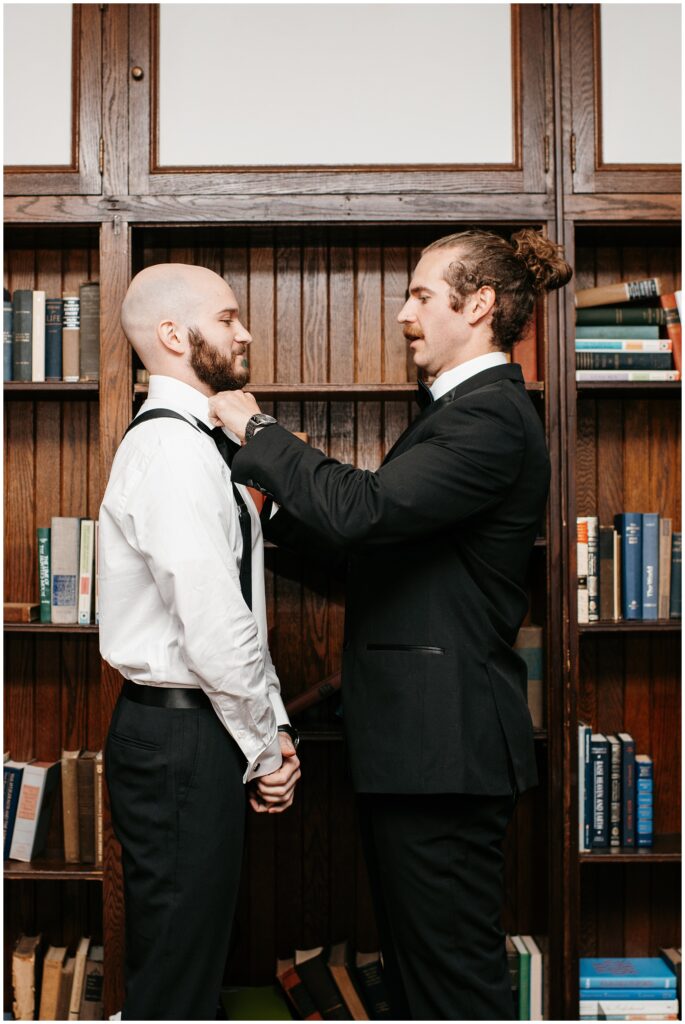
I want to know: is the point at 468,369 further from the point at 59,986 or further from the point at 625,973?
the point at 59,986

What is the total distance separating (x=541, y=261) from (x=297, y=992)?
212cm

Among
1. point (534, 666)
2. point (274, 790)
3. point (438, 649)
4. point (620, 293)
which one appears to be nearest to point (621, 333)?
point (620, 293)

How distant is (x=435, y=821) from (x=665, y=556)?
1236mm

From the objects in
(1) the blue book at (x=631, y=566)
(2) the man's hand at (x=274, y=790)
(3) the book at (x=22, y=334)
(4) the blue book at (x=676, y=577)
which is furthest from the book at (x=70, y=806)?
(4) the blue book at (x=676, y=577)

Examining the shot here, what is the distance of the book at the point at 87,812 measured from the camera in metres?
2.39

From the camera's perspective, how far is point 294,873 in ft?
8.65

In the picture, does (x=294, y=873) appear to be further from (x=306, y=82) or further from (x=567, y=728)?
(x=306, y=82)

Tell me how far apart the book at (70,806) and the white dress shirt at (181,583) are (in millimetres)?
922

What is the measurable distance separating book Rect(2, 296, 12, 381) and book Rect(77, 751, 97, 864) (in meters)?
1.18

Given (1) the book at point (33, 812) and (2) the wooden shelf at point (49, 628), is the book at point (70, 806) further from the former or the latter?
(2) the wooden shelf at point (49, 628)

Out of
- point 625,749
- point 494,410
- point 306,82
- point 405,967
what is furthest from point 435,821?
point 306,82

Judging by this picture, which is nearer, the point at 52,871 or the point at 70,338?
the point at 52,871

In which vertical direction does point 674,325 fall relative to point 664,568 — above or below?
→ above

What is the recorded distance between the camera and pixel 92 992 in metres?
2.43
